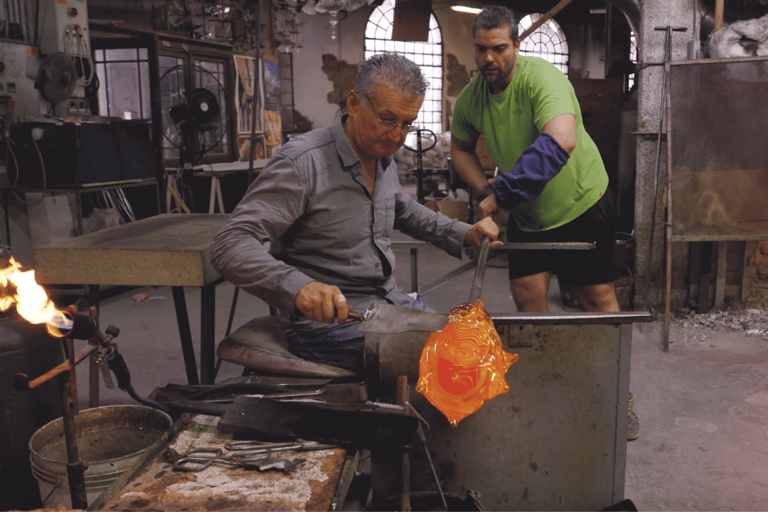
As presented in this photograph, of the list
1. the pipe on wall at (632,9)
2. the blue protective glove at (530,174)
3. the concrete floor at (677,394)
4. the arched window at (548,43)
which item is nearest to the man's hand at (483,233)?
the blue protective glove at (530,174)

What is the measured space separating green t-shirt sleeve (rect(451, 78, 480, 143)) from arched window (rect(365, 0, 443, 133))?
12291 millimetres

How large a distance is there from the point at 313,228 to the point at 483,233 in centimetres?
68

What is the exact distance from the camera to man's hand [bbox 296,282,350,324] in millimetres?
1698

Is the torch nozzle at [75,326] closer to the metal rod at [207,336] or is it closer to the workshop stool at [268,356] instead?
the workshop stool at [268,356]

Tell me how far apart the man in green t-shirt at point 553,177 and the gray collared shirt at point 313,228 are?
0.67 meters

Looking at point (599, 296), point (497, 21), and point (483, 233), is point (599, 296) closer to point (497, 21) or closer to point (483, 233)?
point (483, 233)

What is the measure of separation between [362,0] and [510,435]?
4.15 metres

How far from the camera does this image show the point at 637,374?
3.96m

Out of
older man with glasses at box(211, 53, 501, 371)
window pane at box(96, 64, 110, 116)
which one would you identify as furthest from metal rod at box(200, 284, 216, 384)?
window pane at box(96, 64, 110, 116)

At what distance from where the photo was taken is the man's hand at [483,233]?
2.42 m

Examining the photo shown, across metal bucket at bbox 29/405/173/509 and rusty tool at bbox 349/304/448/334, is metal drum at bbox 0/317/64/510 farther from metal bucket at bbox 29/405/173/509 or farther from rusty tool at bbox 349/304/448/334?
rusty tool at bbox 349/304/448/334

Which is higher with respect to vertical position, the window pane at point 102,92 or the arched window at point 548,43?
the arched window at point 548,43

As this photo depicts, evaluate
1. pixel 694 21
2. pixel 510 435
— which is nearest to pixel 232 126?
pixel 694 21

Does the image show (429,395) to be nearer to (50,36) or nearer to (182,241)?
(182,241)
